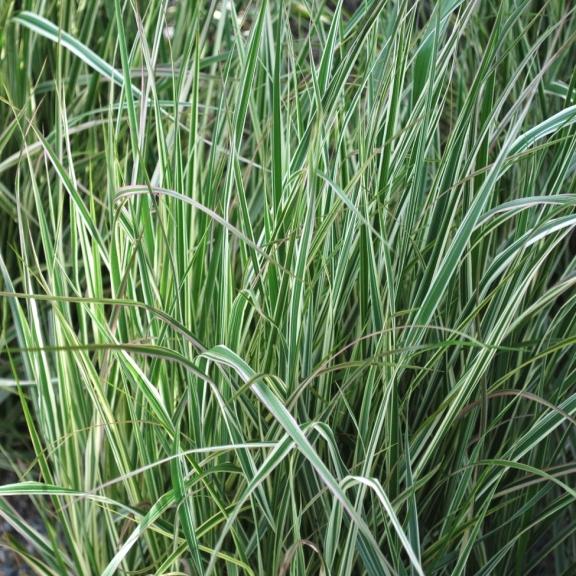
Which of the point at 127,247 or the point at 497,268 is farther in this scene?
the point at 127,247

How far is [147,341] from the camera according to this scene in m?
1.06

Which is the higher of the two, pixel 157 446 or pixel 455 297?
pixel 455 297

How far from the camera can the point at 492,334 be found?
0.93m

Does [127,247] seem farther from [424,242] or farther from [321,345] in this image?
[424,242]

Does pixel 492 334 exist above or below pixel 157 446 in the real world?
above

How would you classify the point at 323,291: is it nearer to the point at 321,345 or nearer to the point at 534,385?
the point at 321,345

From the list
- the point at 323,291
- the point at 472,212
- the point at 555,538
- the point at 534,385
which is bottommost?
the point at 555,538

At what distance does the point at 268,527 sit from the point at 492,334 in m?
0.33

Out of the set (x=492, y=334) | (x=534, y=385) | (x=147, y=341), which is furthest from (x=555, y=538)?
(x=147, y=341)

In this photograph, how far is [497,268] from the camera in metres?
0.93

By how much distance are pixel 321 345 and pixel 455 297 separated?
21 centimetres

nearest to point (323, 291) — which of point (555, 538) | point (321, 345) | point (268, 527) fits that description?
point (321, 345)

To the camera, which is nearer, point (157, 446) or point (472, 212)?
point (472, 212)

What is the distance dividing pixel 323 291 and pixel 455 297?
19 centimetres
